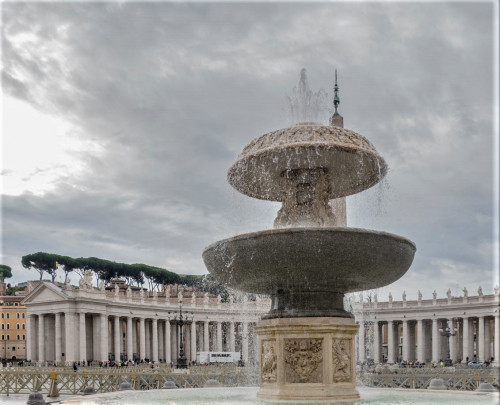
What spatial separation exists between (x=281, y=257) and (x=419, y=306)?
283 ft

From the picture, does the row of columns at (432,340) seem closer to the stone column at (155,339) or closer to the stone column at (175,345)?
the stone column at (175,345)

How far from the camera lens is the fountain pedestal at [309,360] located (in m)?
13.8

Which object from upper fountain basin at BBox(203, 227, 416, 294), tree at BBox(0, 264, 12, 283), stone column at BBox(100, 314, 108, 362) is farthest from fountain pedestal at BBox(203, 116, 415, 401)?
tree at BBox(0, 264, 12, 283)

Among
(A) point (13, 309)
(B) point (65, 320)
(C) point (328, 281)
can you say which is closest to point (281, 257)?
(C) point (328, 281)

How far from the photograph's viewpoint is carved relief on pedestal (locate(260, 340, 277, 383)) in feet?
46.5

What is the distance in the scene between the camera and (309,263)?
44.7 feet

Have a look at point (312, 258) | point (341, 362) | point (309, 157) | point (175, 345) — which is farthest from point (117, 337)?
point (312, 258)

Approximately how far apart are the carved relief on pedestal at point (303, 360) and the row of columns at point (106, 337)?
70.4m

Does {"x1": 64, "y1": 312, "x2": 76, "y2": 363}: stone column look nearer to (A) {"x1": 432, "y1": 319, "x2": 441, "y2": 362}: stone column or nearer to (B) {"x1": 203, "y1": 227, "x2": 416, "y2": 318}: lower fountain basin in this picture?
(A) {"x1": 432, "y1": 319, "x2": 441, "y2": 362}: stone column

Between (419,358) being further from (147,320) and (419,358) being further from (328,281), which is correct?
(328,281)

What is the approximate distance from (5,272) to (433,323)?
112 metres

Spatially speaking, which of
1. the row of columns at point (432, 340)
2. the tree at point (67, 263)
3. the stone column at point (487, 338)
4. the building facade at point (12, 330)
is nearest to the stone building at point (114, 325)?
the row of columns at point (432, 340)

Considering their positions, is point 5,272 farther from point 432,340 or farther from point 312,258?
point 312,258

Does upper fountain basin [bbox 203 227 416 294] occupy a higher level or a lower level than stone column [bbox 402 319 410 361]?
higher
